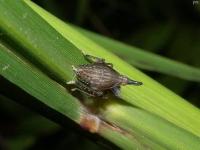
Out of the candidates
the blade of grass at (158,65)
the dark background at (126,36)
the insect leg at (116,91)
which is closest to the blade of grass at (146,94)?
the insect leg at (116,91)

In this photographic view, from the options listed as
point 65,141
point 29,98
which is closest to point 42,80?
point 29,98

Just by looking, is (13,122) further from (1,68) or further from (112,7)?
(1,68)

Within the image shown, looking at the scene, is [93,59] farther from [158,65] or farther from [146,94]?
[158,65]

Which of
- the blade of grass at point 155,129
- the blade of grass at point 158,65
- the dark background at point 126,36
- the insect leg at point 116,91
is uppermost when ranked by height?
the insect leg at point 116,91

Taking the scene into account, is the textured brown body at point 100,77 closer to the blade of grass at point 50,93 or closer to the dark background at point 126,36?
the blade of grass at point 50,93

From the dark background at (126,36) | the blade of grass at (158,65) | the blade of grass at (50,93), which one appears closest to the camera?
the blade of grass at (50,93)

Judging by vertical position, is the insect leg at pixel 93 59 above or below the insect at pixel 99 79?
above

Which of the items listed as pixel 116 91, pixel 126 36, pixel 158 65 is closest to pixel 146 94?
pixel 116 91

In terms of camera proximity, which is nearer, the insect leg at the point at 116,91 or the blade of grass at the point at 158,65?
the insect leg at the point at 116,91

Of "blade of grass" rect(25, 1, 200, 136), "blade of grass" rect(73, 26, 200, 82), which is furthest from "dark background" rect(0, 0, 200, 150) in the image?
"blade of grass" rect(25, 1, 200, 136)

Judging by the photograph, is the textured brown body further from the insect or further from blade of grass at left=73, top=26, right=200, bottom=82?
blade of grass at left=73, top=26, right=200, bottom=82
